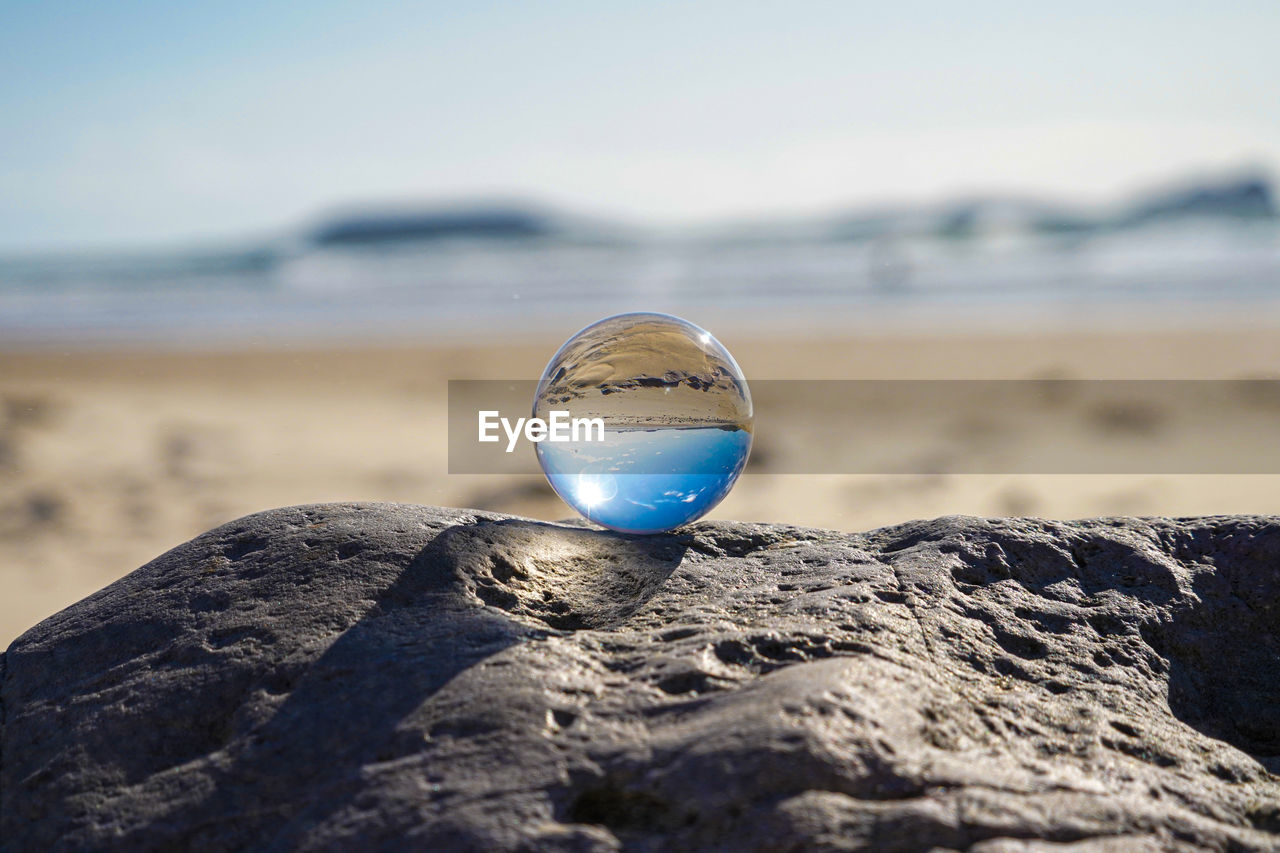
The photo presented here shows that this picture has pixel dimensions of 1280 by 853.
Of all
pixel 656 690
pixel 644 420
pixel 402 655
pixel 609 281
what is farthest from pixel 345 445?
pixel 609 281

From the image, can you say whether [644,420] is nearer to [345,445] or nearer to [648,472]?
[648,472]

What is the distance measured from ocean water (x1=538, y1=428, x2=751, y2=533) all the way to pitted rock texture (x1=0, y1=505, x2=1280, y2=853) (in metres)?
0.09

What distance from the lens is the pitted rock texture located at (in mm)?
1998

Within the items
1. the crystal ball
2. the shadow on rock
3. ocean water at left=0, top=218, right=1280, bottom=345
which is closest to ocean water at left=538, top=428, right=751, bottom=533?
the crystal ball

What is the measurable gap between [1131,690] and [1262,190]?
31.4 m

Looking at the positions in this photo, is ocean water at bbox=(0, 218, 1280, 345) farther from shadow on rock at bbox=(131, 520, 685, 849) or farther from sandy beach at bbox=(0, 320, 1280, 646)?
shadow on rock at bbox=(131, 520, 685, 849)

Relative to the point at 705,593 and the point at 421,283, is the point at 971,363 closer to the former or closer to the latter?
the point at 705,593

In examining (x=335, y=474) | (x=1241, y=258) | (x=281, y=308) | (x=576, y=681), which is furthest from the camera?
(x=1241, y=258)

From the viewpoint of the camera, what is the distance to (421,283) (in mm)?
24500

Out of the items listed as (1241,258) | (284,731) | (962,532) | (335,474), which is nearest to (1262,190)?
(1241,258)

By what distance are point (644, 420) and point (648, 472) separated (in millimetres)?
168

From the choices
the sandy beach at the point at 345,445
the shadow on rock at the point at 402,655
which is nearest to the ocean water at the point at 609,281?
the sandy beach at the point at 345,445

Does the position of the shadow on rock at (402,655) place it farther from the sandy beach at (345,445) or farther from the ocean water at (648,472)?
the sandy beach at (345,445)

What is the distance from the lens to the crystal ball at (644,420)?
3.37 m
